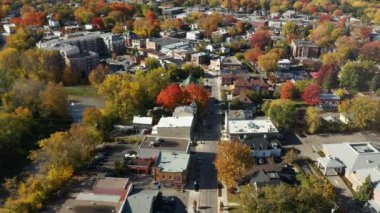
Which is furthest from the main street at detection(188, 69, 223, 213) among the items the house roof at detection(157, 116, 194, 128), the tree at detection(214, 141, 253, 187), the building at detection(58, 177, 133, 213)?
the building at detection(58, 177, 133, 213)

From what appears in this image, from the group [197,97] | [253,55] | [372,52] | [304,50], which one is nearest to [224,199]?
[197,97]

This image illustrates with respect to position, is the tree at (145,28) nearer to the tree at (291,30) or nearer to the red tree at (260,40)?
the red tree at (260,40)

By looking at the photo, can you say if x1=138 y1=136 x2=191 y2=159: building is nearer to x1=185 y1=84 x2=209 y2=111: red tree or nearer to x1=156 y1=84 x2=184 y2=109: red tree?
x1=156 y1=84 x2=184 y2=109: red tree

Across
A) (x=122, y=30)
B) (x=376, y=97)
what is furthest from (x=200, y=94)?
(x=122, y=30)

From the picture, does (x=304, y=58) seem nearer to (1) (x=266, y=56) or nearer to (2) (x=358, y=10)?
(1) (x=266, y=56)

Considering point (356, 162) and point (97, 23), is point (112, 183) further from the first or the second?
point (97, 23)
